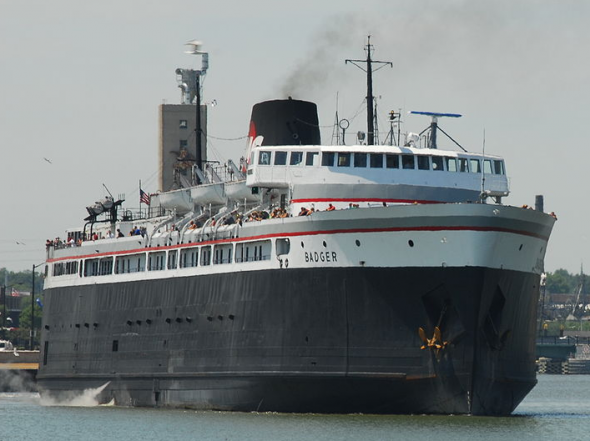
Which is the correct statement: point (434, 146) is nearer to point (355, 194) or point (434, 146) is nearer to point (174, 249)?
point (355, 194)

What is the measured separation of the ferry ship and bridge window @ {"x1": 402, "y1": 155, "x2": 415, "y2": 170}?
50 millimetres

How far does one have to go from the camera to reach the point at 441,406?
51.4 meters

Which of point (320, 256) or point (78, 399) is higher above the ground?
point (320, 256)

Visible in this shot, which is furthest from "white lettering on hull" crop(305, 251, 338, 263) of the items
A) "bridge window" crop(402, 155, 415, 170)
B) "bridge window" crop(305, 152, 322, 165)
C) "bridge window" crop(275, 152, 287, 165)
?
"bridge window" crop(402, 155, 415, 170)

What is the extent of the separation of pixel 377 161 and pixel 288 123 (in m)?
5.35

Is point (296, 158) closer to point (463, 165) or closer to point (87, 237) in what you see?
point (463, 165)

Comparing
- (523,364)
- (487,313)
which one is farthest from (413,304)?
(523,364)

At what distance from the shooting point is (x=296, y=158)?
56562mm

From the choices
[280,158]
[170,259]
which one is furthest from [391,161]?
[170,259]

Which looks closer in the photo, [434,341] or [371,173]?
[434,341]

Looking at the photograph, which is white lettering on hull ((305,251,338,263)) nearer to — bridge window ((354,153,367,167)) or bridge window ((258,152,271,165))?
bridge window ((354,153,367,167))

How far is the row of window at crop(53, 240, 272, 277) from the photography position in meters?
56.0

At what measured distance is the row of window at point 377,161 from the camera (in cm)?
5566

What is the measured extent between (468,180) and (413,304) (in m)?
7.49
